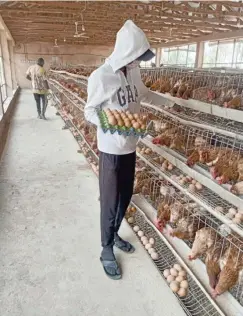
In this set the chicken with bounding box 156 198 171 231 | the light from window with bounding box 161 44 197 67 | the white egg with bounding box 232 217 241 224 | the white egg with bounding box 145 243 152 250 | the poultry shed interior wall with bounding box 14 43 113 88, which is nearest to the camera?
the white egg with bounding box 232 217 241 224

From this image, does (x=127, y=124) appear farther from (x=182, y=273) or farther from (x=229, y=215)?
(x=182, y=273)

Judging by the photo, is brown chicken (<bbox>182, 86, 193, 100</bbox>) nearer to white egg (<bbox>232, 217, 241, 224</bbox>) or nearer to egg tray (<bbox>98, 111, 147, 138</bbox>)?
egg tray (<bbox>98, 111, 147, 138</bbox>)

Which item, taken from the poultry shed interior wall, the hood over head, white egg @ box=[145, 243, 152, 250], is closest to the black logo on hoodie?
the hood over head

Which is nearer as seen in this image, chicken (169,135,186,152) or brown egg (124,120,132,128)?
brown egg (124,120,132,128)

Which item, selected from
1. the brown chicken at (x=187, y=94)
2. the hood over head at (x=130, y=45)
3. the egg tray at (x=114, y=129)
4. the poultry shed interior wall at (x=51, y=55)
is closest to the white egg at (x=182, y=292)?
the egg tray at (x=114, y=129)

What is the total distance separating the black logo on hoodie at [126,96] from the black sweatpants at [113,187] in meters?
0.34

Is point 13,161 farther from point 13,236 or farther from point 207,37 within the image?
point 207,37

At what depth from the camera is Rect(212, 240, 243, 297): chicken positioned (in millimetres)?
1472

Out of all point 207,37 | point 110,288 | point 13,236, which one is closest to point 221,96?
point 110,288

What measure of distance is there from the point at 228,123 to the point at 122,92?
31.9 inches

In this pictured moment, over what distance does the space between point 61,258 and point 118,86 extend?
1.29 m

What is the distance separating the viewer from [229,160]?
5.43ft

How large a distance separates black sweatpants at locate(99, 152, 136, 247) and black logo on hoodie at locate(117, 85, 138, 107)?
1.11 feet

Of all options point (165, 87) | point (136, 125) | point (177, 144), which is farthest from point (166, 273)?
point (165, 87)
